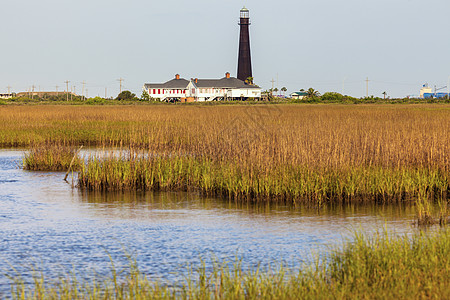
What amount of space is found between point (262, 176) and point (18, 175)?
25.9 ft

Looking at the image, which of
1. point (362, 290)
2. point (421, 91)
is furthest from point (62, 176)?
point (421, 91)

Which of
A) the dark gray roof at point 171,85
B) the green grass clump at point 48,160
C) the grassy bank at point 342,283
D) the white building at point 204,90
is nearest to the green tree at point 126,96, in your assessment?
the white building at point 204,90

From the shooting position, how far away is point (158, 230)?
10.9 meters

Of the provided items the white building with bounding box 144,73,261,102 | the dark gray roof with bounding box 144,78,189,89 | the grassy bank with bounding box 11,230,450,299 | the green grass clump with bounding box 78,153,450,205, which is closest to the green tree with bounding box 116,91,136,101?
the white building with bounding box 144,73,261,102

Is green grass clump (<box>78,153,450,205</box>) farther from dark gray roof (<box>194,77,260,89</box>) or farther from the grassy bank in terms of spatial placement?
dark gray roof (<box>194,77,260,89</box>)

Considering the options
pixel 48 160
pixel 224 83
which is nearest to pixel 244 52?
pixel 224 83

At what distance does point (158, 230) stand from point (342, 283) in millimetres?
4800

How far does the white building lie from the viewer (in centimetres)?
11144

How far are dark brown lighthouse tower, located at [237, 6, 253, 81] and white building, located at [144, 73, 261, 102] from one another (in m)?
1.63

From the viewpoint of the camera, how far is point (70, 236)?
1045cm

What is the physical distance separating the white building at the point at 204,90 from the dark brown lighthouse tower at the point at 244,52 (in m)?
1.63

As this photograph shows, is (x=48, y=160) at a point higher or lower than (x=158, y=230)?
higher

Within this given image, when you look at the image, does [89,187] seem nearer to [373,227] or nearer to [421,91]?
[373,227]

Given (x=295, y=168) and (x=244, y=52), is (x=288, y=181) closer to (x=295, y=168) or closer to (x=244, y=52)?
(x=295, y=168)
